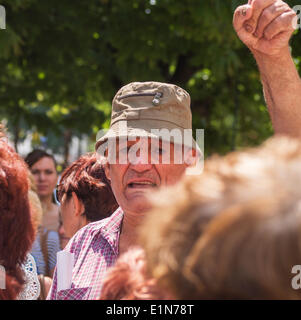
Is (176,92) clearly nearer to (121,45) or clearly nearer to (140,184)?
(140,184)

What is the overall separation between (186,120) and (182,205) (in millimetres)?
1251

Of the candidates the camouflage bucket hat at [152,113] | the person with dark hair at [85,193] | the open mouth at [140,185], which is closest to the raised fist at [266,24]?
the camouflage bucket hat at [152,113]

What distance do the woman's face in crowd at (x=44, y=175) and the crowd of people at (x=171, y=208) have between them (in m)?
1.02

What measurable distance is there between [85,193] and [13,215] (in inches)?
41.7

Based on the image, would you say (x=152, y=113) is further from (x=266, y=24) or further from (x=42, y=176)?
(x=42, y=176)

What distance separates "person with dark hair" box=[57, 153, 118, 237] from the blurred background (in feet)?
7.86

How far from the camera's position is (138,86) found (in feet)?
6.40

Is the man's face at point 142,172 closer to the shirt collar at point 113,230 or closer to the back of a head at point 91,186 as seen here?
the shirt collar at point 113,230

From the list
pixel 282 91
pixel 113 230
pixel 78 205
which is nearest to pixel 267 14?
pixel 282 91

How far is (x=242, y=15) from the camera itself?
4.91 ft

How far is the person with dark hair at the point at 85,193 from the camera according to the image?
2.53 metres

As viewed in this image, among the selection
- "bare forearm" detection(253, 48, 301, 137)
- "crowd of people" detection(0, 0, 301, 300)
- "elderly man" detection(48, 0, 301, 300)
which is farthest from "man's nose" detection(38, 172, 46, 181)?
"bare forearm" detection(253, 48, 301, 137)

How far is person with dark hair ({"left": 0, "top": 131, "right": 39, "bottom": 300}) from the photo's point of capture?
1479mm

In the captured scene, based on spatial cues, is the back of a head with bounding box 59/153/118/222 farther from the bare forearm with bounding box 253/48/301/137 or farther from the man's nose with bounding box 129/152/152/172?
the bare forearm with bounding box 253/48/301/137
